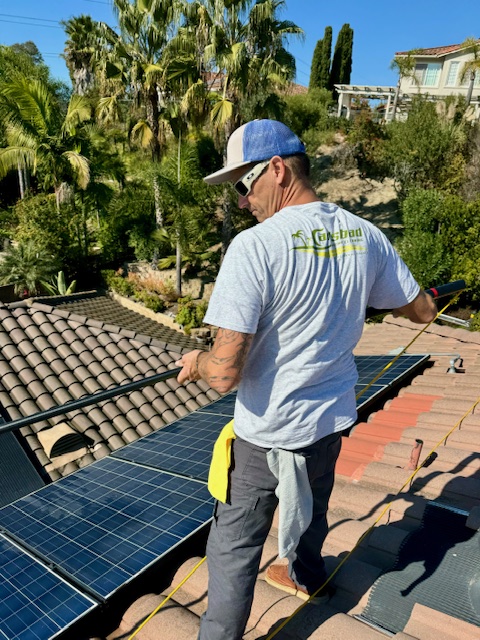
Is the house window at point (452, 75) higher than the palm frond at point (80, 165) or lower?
higher

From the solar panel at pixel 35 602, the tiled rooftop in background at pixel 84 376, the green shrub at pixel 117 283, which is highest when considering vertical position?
the solar panel at pixel 35 602

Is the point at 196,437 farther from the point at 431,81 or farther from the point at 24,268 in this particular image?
the point at 431,81

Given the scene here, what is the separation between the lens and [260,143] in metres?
1.56

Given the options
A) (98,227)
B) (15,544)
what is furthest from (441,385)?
(98,227)

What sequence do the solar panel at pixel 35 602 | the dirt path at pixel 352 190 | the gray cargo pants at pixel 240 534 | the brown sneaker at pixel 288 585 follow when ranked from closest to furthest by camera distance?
1. the gray cargo pants at pixel 240 534
2. the brown sneaker at pixel 288 585
3. the solar panel at pixel 35 602
4. the dirt path at pixel 352 190

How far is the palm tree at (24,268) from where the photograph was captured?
1917 centimetres

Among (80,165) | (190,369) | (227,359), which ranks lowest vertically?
(190,369)

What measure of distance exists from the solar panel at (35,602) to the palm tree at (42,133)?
18.7 meters

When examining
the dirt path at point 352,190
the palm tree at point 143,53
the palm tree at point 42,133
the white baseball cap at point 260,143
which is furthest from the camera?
the dirt path at point 352,190

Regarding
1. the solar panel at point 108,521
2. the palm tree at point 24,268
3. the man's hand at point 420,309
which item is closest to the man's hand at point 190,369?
the man's hand at point 420,309

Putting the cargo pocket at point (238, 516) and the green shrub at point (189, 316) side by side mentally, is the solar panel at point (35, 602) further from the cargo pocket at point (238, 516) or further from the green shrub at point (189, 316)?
the green shrub at point (189, 316)

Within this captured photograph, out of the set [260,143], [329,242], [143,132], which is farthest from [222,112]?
[329,242]

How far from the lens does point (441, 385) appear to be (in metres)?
5.18

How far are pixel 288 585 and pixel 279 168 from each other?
2.07 m
